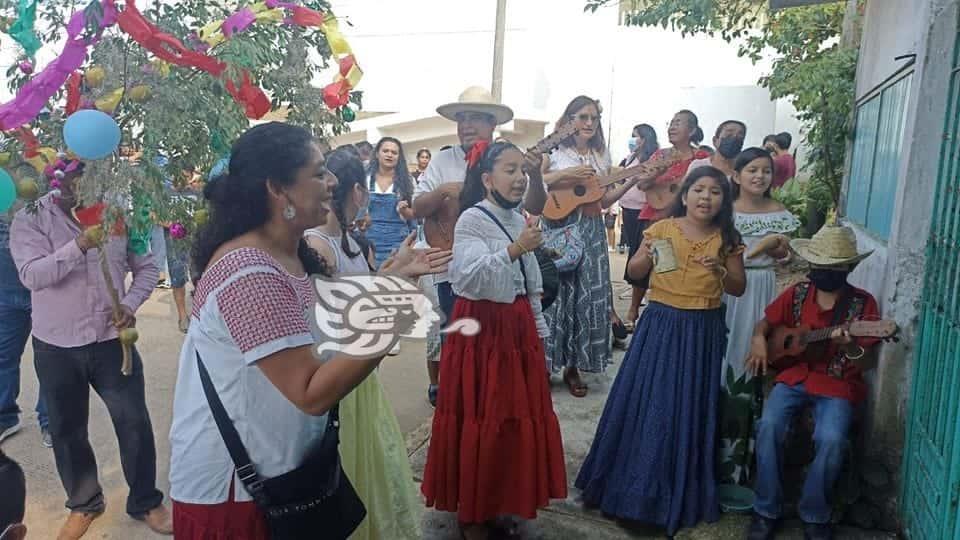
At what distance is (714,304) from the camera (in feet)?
9.52

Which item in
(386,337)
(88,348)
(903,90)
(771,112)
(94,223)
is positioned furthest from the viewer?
(771,112)

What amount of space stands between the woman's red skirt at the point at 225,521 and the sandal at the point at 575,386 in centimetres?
307

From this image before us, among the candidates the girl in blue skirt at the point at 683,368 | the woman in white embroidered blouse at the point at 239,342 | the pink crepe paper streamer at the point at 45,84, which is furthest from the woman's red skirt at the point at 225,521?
the girl in blue skirt at the point at 683,368

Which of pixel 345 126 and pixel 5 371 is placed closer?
pixel 345 126

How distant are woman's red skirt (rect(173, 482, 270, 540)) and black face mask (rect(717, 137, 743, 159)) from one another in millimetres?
3857

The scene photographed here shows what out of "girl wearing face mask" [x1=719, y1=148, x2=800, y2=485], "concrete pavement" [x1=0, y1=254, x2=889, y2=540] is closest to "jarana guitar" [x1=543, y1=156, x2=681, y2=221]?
"girl wearing face mask" [x1=719, y1=148, x2=800, y2=485]

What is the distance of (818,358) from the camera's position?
2.88m

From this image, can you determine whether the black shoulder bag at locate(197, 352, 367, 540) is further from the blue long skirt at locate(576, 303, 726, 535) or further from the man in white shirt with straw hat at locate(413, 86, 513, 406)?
the man in white shirt with straw hat at locate(413, 86, 513, 406)

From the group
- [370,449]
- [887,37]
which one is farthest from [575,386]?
[887,37]

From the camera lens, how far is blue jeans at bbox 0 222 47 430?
3.63m

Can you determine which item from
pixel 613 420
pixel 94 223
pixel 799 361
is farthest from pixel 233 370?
pixel 799 361

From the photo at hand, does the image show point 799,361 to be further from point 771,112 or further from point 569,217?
point 771,112

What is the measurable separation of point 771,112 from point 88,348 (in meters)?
13.2

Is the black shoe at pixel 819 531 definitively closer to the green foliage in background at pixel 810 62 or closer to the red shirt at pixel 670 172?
the red shirt at pixel 670 172
